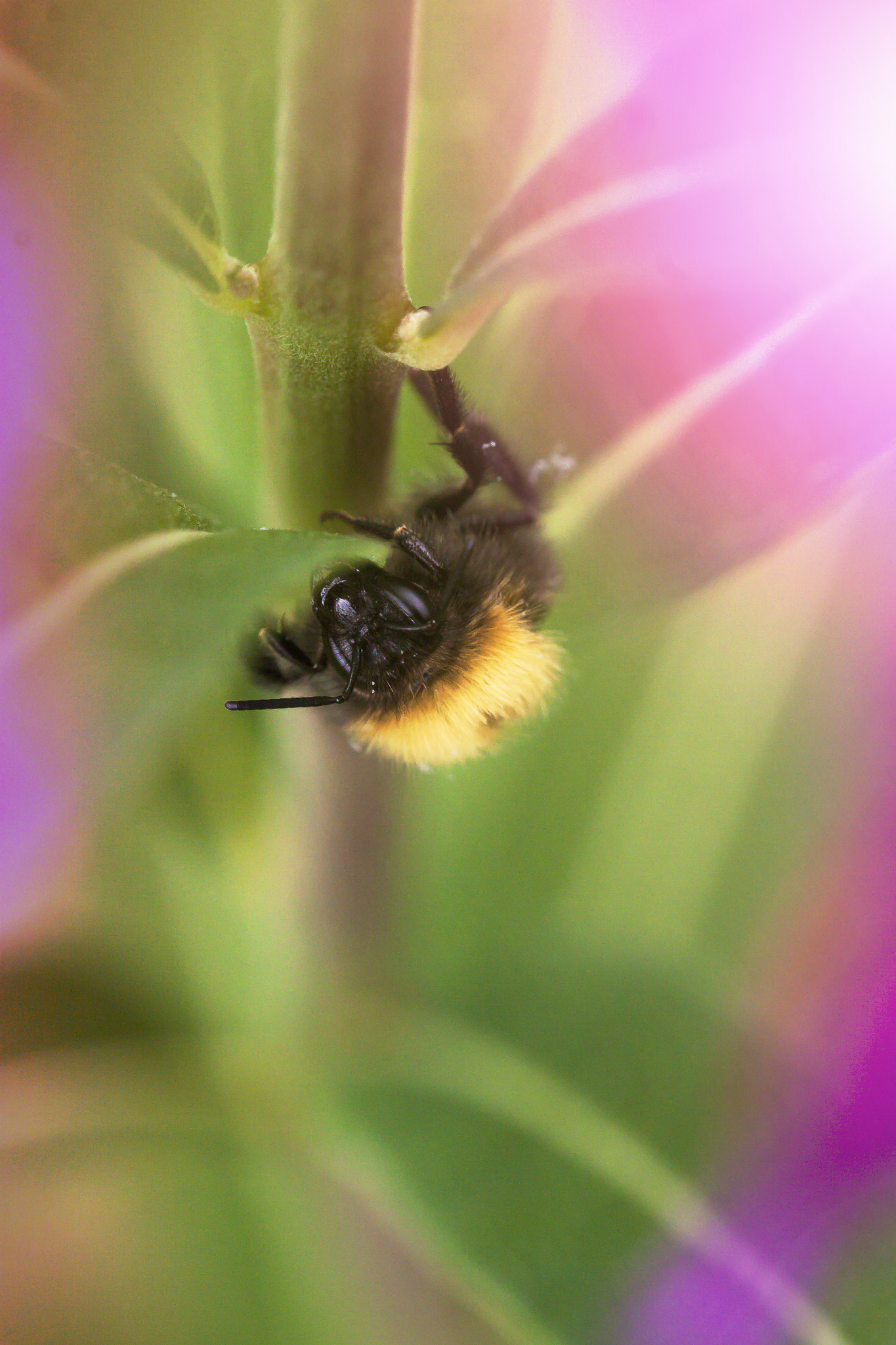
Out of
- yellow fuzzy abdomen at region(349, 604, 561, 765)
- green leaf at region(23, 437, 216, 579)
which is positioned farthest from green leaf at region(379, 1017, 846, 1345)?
green leaf at region(23, 437, 216, 579)

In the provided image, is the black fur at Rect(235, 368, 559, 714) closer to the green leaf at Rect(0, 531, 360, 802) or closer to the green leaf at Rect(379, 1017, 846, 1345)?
the green leaf at Rect(0, 531, 360, 802)

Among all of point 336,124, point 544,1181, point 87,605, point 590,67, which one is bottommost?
point 544,1181

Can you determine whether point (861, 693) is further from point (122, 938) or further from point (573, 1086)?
point (122, 938)

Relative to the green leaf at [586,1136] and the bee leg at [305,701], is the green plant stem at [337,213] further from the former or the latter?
the green leaf at [586,1136]

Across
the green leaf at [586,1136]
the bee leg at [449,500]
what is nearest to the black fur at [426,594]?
the bee leg at [449,500]

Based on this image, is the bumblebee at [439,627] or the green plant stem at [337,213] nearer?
the green plant stem at [337,213]

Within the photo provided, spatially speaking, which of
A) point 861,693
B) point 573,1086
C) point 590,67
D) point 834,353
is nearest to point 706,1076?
point 573,1086
